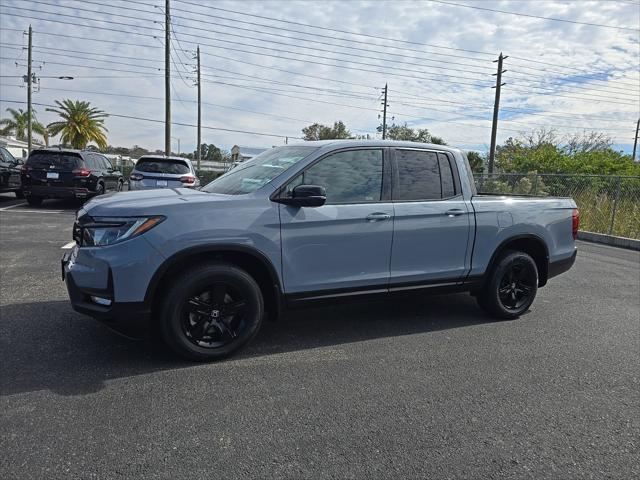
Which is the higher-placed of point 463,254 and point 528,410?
point 463,254

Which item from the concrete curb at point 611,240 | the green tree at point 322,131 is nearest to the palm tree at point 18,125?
the green tree at point 322,131

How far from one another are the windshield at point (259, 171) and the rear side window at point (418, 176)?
2.87 feet

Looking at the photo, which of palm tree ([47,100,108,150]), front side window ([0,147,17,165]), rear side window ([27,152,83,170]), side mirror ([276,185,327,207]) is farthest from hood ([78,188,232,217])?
palm tree ([47,100,108,150])

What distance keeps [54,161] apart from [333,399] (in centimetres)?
1225

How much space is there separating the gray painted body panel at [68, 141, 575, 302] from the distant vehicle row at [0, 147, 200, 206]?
26.5 feet

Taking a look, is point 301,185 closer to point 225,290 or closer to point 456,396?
point 225,290

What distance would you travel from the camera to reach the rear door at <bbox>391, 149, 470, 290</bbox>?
4348mm

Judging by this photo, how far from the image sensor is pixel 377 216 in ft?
13.7

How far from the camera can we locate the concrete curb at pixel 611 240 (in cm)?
1201

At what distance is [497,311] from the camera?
5012 millimetres

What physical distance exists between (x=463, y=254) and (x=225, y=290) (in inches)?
92.7

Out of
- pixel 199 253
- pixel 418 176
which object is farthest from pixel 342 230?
pixel 199 253

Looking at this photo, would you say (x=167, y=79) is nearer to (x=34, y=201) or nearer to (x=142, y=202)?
(x=34, y=201)

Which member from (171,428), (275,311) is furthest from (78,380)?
(275,311)
